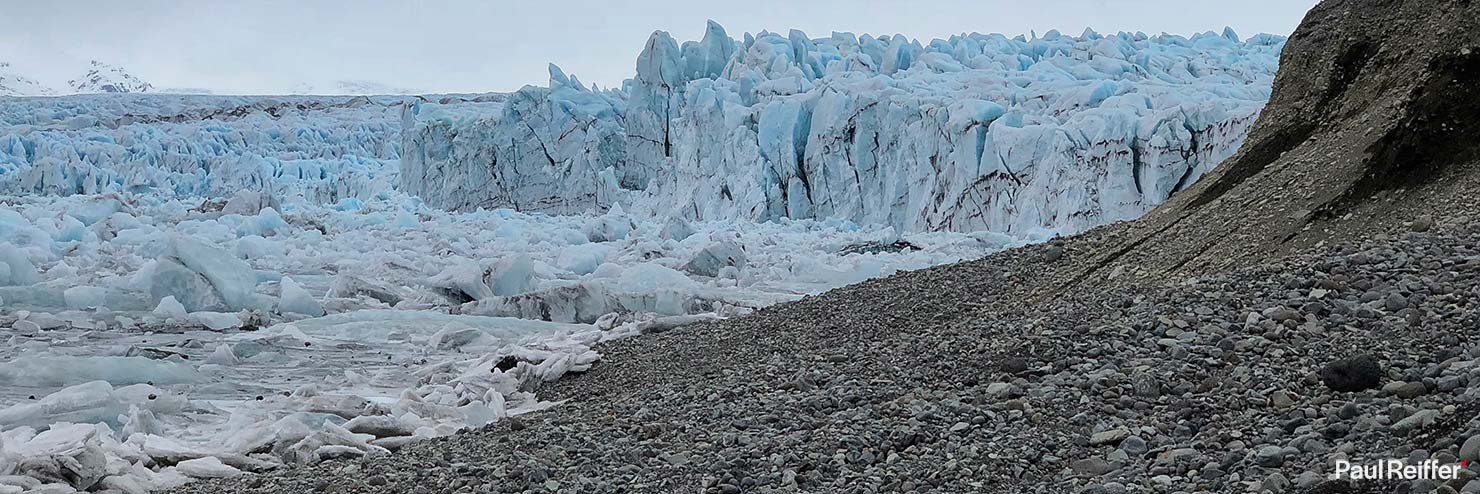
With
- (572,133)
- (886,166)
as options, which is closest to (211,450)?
(886,166)

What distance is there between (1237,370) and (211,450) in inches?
138

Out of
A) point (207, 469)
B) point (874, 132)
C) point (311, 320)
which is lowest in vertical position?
point (311, 320)

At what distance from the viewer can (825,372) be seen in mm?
3855

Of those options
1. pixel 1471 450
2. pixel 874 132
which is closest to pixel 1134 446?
pixel 1471 450

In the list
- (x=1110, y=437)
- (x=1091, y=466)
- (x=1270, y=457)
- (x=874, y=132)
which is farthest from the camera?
(x=874, y=132)

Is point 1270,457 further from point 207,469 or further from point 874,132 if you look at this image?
point 874,132

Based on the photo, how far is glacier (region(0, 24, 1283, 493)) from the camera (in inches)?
207

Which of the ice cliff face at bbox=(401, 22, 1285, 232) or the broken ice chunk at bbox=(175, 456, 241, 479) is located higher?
the ice cliff face at bbox=(401, 22, 1285, 232)

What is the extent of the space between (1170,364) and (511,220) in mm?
17546

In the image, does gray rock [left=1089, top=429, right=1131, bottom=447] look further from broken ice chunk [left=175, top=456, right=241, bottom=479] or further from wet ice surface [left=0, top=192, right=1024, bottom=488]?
broken ice chunk [left=175, top=456, right=241, bottom=479]

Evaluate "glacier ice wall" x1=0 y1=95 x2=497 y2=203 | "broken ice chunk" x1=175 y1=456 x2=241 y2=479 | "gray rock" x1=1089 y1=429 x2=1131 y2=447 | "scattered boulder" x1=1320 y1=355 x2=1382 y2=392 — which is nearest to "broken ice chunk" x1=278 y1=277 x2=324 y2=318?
"broken ice chunk" x1=175 y1=456 x2=241 y2=479

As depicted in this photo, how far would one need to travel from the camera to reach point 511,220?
19812mm

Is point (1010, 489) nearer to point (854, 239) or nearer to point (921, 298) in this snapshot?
point (921, 298)

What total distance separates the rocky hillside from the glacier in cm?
125
